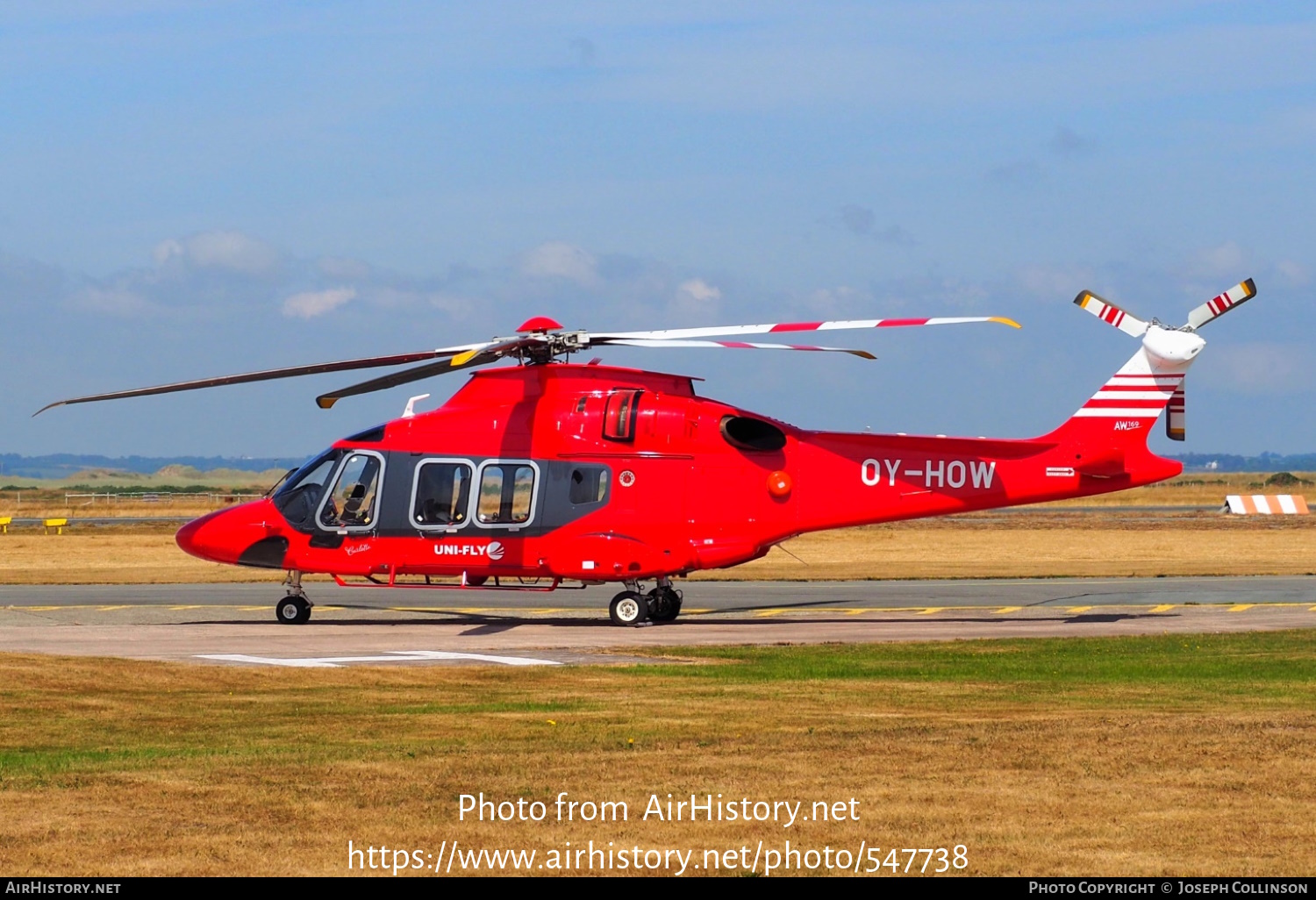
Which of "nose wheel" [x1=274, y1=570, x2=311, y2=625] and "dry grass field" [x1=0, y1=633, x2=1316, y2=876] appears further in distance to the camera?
"nose wheel" [x1=274, y1=570, x2=311, y2=625]

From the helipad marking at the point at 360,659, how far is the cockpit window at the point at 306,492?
5716 mm

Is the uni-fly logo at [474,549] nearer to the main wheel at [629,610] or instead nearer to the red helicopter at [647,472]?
the red helicopter at [647,472]

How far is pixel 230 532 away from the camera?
88.0 feet

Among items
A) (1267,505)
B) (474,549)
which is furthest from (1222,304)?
(1267,505)

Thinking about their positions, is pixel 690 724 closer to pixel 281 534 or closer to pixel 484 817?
pixel 484 817

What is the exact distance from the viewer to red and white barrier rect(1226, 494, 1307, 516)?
72000mm

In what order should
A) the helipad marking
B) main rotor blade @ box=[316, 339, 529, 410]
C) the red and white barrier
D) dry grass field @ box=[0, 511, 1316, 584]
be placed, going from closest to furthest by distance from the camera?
the helipad marking
main rotor blade @ box=[316, 339, 529, 410]
dry grass field @ box=[0, 511, 1316, 584]
the red and white barrier

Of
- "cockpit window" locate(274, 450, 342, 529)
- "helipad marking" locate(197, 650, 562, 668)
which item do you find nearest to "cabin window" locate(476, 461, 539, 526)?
"cockpit window" locate(274, 450, 342, 529)

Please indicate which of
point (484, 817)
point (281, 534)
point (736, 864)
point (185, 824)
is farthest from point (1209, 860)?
point (281, 534)

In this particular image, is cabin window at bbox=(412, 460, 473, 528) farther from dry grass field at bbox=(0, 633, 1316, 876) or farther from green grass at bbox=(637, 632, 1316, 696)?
dry grass field at bbox=(0, 633, 1316, 876)

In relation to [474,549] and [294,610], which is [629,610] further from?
[294,610]

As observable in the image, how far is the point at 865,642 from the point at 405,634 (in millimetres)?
7465

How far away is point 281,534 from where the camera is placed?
1046 inches

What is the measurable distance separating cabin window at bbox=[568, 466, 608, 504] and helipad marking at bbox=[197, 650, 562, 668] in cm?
493
